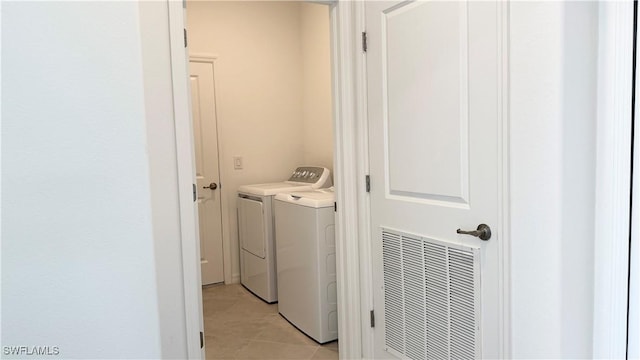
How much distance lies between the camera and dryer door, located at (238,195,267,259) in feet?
11.7

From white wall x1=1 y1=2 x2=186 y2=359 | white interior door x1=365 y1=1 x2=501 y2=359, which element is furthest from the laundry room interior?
white wall x1=1 y1=2 x2=186 y2=359

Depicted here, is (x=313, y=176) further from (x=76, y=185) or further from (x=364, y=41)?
(x=76, y=185)

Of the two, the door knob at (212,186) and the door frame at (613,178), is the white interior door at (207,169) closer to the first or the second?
the door knob at (212,186)

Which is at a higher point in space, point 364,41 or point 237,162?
point 364,41

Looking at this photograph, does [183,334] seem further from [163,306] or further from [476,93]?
[476,93]

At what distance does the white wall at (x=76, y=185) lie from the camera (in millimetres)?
583

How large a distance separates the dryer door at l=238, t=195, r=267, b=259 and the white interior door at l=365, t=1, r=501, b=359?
1490mm

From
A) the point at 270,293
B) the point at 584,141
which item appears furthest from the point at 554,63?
the point at 270,293

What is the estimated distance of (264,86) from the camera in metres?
4.22

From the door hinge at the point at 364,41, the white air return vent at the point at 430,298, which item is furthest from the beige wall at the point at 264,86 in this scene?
the white air return vent at the point at 430,298

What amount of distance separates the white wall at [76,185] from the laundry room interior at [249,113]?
292cm

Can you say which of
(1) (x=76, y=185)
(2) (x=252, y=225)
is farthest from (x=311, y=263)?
(1) (x=76, y=185)

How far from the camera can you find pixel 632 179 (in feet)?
4.56

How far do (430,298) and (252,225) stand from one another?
2.09m
